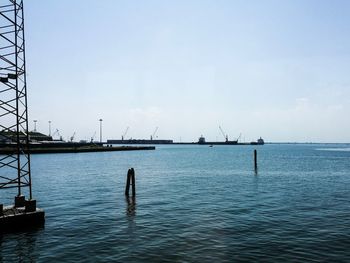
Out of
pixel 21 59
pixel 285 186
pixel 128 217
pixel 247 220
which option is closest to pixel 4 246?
pixel 128 217

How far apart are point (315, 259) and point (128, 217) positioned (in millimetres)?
17347

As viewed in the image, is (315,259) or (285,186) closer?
(315,259)

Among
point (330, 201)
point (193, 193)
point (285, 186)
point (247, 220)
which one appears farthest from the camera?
point (285, 186)

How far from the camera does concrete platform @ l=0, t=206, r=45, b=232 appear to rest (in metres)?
23.3

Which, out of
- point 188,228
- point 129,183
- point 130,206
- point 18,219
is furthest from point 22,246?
point 129,183

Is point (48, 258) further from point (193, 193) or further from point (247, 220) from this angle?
point (193, 193)

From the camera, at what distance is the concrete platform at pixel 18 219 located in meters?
23.3

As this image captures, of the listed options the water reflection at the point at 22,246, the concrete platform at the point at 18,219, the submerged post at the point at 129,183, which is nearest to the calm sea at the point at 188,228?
the water reflection at the point at 22,246

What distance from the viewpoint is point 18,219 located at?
23.9m

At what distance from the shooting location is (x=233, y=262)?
17.7 meters

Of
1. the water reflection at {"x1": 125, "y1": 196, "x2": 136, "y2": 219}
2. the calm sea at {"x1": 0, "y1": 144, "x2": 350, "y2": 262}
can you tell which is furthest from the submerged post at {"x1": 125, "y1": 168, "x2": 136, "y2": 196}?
the calm sea at {"x1": 0, "y1": 144, "x2": 350, "y2": 262}

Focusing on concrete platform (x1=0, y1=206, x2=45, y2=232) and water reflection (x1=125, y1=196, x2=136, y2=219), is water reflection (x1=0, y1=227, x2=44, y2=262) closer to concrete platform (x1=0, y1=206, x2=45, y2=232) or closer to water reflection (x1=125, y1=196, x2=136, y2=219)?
concrete platform (x1=0, y1=206, x2=45, y2=232)

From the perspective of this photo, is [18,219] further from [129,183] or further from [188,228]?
[129,183]

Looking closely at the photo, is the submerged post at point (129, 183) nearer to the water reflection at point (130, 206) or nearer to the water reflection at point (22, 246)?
the water reflection at point (130, 206)
